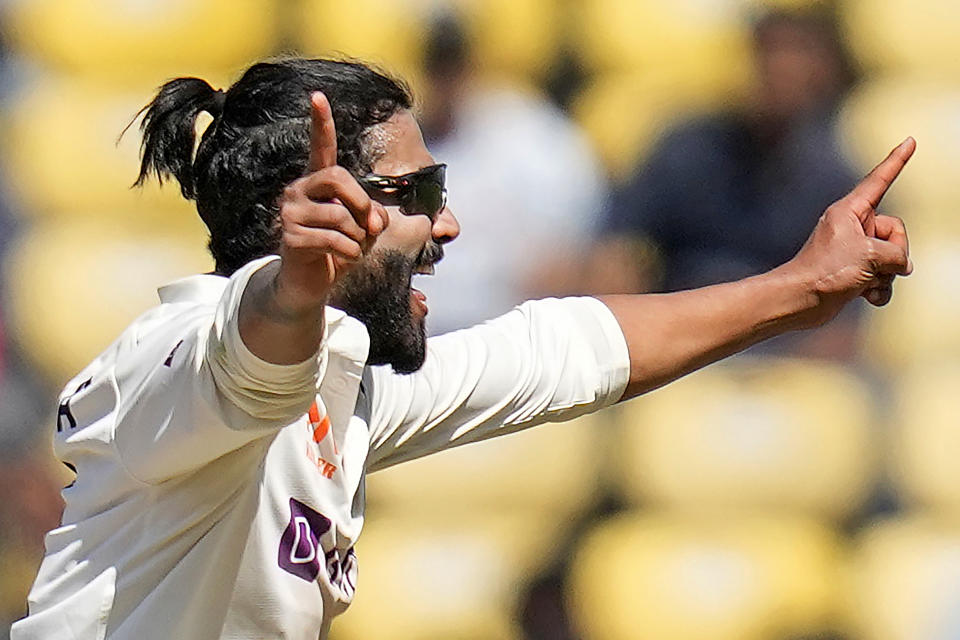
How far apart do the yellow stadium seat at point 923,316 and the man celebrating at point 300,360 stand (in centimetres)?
92

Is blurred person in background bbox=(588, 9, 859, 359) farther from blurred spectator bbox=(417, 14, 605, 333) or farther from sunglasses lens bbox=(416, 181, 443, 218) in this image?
sunglasses lens bbox=(416, 181, 443, 218)

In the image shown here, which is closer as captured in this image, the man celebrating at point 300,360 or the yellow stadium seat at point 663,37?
the man celebrating at point 300,360

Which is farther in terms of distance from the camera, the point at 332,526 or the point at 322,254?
the point at 332,526

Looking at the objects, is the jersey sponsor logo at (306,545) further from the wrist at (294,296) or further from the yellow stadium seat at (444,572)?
the yellow stadium seat at (444,572)

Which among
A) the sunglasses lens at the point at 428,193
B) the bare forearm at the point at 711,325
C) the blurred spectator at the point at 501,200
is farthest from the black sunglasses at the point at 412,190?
the blurred spectator at the point at 501,200

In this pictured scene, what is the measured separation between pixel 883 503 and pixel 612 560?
0.47 m

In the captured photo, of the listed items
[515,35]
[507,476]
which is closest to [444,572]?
[507,476]

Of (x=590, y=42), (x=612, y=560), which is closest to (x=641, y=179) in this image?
(x=590, y=42)

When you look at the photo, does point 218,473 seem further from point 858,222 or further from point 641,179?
point 641,179

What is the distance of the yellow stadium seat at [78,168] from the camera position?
8.92 ft

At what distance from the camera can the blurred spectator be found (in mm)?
2621

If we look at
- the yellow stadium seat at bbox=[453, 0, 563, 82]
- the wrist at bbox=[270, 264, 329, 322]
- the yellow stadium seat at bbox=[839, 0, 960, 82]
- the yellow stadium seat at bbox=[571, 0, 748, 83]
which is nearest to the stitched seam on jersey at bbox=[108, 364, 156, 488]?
the wrist at bbox=[270, 264, 329, 322]

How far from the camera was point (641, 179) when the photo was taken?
2.66m

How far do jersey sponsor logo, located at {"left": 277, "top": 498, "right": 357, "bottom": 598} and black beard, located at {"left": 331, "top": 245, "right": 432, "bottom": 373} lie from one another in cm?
21
